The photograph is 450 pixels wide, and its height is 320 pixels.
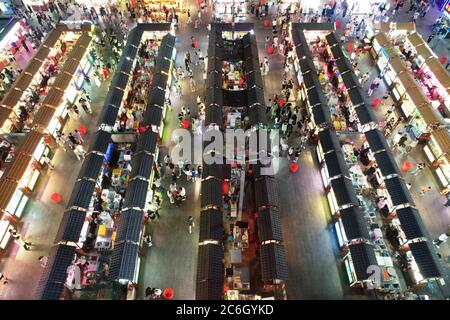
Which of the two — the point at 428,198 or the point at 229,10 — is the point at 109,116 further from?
the point at 428,198

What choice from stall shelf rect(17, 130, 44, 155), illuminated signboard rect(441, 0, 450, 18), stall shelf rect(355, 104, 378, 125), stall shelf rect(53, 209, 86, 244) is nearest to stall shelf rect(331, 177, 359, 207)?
stall shelf rect(355, 104, 378, 125)

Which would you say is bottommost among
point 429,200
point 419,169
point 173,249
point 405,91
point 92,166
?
point 173,249

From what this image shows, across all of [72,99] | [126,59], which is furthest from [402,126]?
[72,99]

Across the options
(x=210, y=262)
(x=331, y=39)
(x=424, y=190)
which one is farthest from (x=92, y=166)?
(x=331, y=39)

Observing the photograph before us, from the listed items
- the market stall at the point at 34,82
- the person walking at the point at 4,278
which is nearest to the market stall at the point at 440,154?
the person walking at the point at 4,278

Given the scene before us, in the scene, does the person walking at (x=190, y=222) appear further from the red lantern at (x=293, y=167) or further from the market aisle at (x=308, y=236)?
the red lantern at (x=293, y=167)

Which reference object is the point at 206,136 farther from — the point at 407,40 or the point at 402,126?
the point at 407,40
